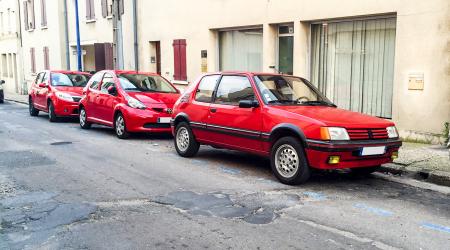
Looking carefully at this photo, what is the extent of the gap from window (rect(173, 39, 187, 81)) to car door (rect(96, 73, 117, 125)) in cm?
534

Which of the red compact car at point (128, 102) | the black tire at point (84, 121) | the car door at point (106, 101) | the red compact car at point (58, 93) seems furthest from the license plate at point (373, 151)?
the red compact car at point (58, 93)

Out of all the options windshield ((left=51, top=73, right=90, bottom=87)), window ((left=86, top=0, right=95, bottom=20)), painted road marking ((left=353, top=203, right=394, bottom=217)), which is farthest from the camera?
window ((left=86, top=0, right=95, bottom=20))

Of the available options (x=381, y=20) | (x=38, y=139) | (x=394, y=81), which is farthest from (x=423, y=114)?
A: (x=38, y=139)

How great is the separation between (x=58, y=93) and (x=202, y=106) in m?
8.22

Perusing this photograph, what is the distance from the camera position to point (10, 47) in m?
36.9

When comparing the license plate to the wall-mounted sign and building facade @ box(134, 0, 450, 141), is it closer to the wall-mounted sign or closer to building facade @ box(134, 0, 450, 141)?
building facade @ box(134, 0, 450, 141)

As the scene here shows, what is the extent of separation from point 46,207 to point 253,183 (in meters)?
2.84

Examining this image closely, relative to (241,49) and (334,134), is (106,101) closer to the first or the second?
(241,49)

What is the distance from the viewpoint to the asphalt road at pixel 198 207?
474cm

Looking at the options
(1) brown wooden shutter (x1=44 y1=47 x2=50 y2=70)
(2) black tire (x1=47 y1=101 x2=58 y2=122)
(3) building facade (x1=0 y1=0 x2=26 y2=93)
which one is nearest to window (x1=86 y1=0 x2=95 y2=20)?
(1) brown wooden shutter (x1=44 y1=47 x2=50 y2=70)

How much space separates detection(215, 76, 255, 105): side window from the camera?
26.0 ft

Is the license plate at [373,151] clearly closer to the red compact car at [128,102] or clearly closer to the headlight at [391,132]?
the headlight at [391,132]

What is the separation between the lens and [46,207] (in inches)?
228

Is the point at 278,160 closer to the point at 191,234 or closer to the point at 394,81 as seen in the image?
the point at 191,234
